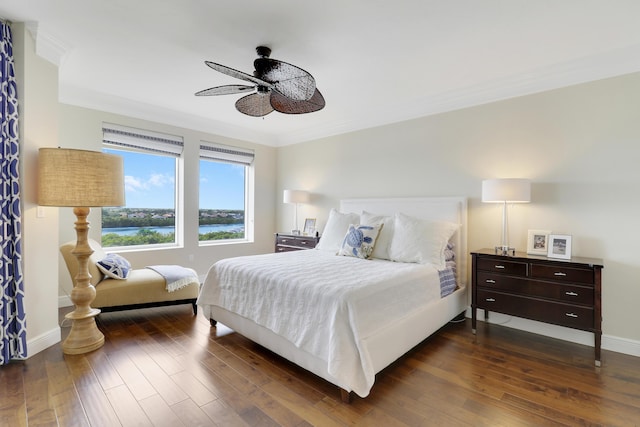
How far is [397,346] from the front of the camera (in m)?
2.21

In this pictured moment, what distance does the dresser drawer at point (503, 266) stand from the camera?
8.77 feet

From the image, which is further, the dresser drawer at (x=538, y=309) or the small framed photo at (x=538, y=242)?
the small framed photo at (x=538, y=242)

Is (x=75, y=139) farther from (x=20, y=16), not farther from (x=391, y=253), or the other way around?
(x=391, y=253)

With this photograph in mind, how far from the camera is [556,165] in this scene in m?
2.89

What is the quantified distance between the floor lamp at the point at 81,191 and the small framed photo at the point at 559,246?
3860mm

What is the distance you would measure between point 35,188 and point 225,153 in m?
2.79

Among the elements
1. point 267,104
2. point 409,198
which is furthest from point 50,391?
point 409,198

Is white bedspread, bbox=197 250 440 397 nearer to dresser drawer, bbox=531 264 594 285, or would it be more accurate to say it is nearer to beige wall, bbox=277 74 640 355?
dresser drawer, bbox=531 264 594 285

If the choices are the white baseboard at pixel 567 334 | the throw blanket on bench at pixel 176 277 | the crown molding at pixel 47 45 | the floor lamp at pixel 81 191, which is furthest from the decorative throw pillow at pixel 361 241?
the crown molding at pixel 47 45

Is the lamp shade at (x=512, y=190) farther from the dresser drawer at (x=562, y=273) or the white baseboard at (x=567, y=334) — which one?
the white baseboard at (x=567, y=334)

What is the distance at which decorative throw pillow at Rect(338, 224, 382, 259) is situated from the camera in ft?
10.6

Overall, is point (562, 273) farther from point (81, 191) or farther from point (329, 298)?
point (81, 191)

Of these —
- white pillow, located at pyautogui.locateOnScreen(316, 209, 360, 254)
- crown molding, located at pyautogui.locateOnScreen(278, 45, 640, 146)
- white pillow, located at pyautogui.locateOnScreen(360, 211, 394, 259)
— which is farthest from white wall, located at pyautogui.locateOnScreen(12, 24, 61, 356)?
crown molding, located at pyautogui.locateOnScreen(278, 45, 640, 146)

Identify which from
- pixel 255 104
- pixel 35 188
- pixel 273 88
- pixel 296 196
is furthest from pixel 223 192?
pixel 273 88
